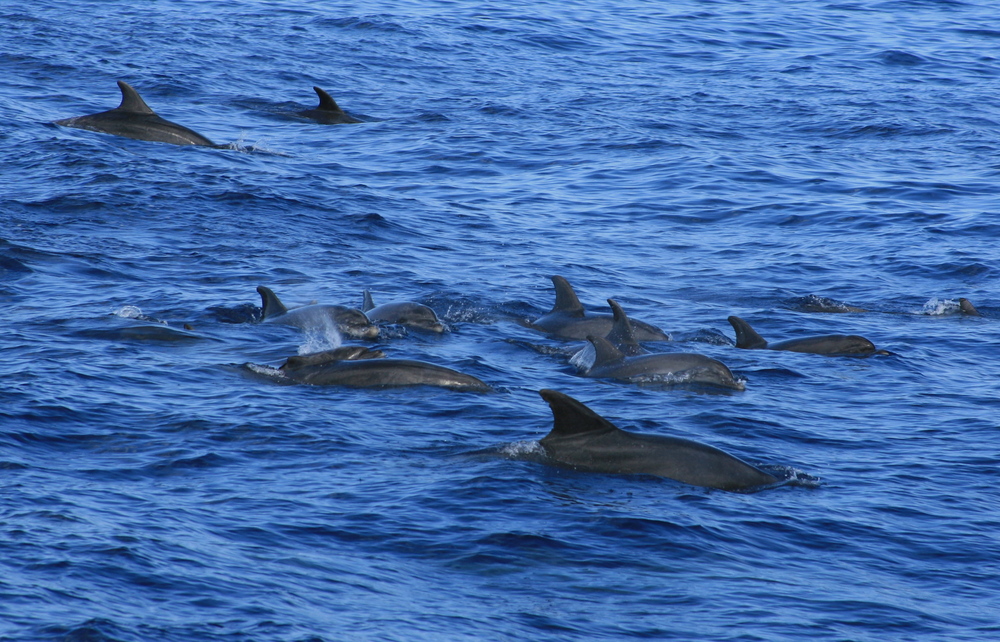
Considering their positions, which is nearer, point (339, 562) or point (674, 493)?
point (339, 562)

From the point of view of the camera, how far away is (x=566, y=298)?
1623 centimetres

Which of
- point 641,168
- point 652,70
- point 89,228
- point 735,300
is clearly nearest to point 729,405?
point 735,300

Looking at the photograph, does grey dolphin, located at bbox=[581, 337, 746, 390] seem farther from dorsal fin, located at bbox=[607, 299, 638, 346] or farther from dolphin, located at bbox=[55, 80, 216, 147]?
dolphin, located at bbox=[55, 80, 216, 147]

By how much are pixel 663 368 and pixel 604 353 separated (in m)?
0.68

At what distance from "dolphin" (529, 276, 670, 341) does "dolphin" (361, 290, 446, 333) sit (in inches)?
57.3

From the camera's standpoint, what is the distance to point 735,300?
18.5m

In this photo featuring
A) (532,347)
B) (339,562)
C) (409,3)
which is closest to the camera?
(339,562)

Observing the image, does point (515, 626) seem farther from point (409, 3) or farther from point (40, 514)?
point (409, 3)

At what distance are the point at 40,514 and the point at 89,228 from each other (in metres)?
10.7

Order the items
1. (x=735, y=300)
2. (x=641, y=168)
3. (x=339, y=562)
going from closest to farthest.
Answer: (x=339, y=562)
(x=735, y=300)
(x=641, y=168)

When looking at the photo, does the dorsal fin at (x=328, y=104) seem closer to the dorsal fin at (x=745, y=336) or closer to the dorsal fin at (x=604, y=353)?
the dorsal fin at (x=745, y=336)

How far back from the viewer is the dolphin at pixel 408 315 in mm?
15328

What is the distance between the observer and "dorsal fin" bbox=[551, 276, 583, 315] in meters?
16.2

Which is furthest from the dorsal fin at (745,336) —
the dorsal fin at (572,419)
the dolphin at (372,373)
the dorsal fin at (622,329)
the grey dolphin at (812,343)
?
the dorsal fin at (572,419)
